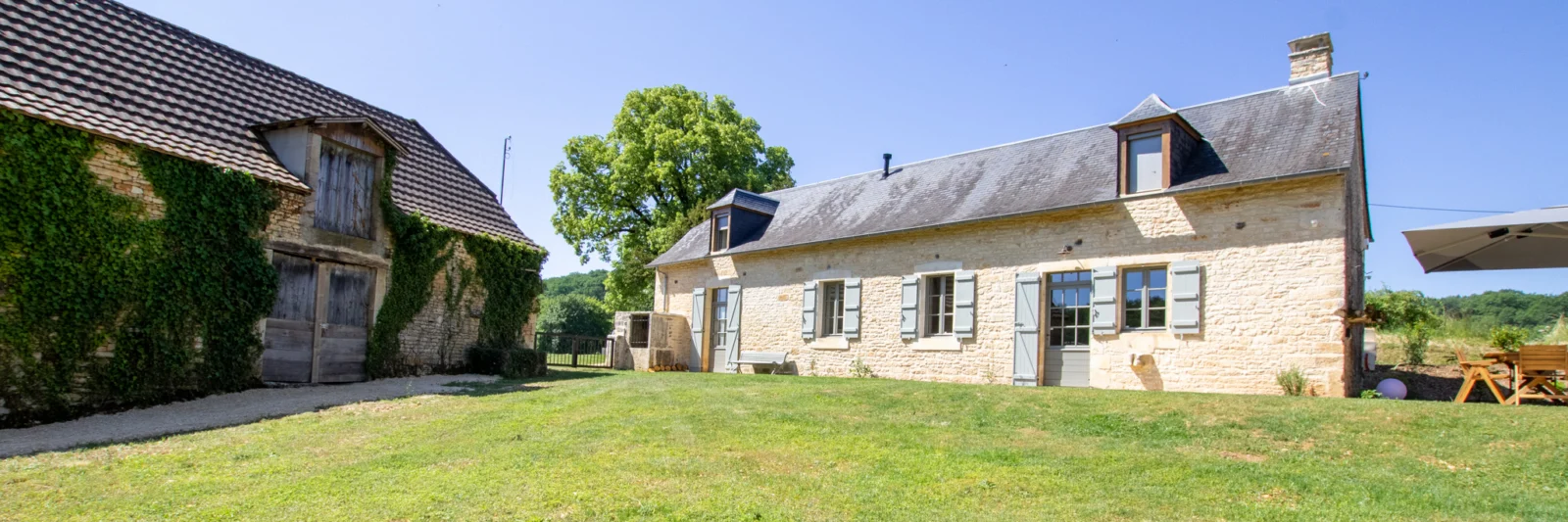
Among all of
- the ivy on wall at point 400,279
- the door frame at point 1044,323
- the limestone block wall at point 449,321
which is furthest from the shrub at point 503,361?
the door frame at point 1044,323

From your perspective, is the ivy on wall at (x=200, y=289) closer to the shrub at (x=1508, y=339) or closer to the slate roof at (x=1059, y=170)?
the slate roof at (x=1059, y=170)

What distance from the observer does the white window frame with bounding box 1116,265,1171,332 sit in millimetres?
11055

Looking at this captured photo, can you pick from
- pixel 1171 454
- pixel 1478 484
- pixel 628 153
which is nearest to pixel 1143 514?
pixel 1171 454

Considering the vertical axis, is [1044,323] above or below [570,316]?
above

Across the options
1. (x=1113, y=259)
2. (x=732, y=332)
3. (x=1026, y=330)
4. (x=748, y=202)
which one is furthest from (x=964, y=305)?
(x=748, y=202)

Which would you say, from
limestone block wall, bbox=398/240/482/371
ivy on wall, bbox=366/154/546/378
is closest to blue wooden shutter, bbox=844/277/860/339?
ivy on wall, bbox=366/154/546/378

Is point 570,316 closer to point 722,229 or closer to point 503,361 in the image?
point 722,229

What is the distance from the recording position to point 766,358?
52.5 feet

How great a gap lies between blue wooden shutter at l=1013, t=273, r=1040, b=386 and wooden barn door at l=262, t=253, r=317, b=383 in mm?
9278

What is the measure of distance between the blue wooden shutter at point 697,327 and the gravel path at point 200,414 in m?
7.02

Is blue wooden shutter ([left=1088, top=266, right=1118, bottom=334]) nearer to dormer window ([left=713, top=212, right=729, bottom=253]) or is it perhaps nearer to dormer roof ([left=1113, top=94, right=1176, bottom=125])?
dormer roof ([left=1113, top=94, right=1176, bottom=125])

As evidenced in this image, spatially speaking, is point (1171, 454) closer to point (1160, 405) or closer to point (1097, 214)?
point (1160, 405)

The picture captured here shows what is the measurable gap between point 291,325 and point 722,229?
8.82 meters

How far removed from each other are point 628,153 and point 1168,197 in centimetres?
1788
